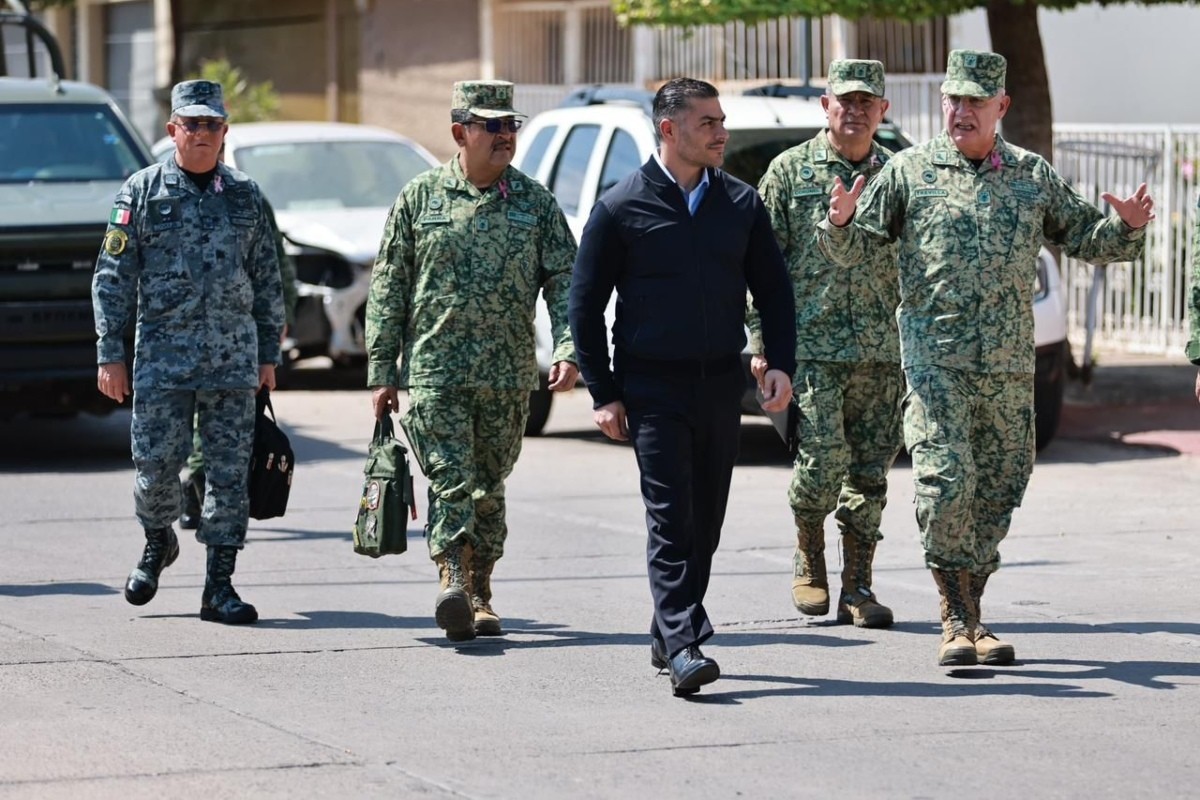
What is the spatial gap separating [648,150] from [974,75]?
5811 millimetres

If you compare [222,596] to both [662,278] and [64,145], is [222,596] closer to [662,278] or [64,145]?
[662,278]

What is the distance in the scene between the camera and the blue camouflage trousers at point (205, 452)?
844cm

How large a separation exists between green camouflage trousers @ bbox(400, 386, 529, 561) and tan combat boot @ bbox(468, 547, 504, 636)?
1.6 inches

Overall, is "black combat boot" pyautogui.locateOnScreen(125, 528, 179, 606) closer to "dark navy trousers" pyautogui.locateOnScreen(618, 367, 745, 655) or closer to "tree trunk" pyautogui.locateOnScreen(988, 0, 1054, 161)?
"dark navy trousers" pyautogui.locateOnScreen(618, 367, 745, 655)

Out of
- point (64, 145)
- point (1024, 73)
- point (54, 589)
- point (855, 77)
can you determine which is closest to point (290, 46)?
point (64, 145)

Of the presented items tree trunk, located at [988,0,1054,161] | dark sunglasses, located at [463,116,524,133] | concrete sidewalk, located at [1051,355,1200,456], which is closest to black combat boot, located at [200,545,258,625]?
dark sunglasses, located at [463,116,524,133]

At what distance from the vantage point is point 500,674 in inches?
294

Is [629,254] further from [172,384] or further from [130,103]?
[130,103]

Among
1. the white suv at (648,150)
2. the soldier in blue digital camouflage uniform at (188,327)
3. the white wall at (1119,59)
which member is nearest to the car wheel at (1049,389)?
the white suv at (648,150)

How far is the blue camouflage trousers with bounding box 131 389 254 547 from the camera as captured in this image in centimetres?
844

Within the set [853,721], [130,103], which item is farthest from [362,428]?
[130,103]

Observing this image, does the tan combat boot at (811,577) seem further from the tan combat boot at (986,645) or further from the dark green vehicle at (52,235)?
the dark green vehicle at (52,235)

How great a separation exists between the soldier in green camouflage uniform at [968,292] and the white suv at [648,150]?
4.70m

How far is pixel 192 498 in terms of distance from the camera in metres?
10.4
